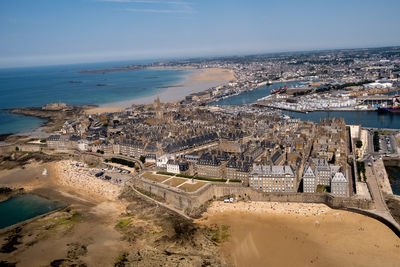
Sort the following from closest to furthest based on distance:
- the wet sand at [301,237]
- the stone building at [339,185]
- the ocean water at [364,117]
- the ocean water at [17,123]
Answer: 1. the wet sand at [301,237]
2. the stone building at [339,185]
3. the ocean water at [364,117]
4. the ocean water at [17,123]

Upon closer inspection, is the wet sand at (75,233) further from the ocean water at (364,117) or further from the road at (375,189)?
the ocean water at (364,117)

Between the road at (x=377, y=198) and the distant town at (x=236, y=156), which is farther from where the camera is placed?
the distant town at (x=236, y=156)

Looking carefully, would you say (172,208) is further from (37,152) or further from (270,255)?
(37,152)

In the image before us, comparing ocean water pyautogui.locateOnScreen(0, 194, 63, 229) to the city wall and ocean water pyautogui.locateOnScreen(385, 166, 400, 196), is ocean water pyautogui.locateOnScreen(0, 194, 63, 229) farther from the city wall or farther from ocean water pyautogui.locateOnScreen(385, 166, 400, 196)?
ocean water pyautogui.locateOnScreen(385, 166, 400, 196)

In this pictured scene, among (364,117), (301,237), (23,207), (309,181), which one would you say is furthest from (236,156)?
(364,117)

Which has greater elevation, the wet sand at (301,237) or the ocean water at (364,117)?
the ocean water at (364,117)

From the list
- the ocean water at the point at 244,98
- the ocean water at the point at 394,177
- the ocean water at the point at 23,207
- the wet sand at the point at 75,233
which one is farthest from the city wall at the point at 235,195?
the ocean water at the point at 244,98
